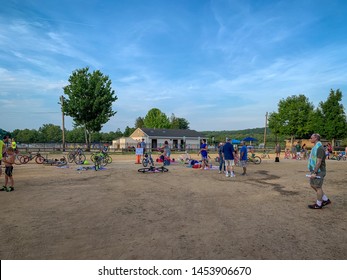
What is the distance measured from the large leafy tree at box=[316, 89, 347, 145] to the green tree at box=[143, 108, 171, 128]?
41.4m

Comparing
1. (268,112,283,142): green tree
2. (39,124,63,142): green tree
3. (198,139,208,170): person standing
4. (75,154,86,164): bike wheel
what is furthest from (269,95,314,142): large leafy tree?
(39,124,63,142): green tree

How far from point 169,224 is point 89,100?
3532 cm

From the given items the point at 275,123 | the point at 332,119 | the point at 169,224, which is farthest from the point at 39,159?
the point at 275,123

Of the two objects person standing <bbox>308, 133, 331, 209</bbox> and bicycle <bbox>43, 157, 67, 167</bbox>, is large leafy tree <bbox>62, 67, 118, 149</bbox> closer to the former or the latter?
bicycle <bbox>43, 157, 67, 167</bbox>

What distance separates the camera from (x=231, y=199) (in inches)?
301

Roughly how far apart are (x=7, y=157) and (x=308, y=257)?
925 centimetres

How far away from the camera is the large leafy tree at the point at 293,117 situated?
1937 inches

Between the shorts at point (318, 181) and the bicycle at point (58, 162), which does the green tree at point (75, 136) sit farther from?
the shorts at point (318, 181)

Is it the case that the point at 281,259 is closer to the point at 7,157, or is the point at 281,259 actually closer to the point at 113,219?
the point at 113,219

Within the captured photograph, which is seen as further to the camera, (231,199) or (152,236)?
(231,199)

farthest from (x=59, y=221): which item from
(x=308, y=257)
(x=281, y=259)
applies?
(x=308, y=257)

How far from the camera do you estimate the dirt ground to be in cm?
390

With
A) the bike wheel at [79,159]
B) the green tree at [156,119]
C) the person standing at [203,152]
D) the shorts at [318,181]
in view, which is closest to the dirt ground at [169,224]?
the shorts at [318,181]

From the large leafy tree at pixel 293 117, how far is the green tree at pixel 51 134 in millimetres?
71786
